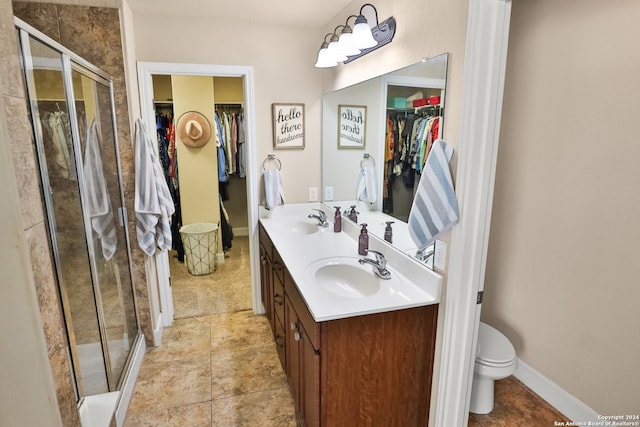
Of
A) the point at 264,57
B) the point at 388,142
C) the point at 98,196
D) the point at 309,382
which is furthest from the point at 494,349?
the point at 264,57

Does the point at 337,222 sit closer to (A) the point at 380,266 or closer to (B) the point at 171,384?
(A) the point at 380,266

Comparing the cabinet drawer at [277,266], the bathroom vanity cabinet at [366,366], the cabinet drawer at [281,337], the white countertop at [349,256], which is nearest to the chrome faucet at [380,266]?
the white countertop at [349,256]

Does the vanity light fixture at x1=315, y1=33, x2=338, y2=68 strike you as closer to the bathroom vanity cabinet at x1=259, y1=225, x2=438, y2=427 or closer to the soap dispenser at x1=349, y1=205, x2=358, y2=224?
the soap dispenser at x1=349, y1=205, x2=358, y2=224

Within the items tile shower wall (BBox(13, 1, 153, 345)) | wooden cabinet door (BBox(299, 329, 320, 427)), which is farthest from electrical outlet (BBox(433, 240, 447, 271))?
tile shower wall (BBox(13, 1, 153, 345))

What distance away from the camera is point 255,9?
2.35 m

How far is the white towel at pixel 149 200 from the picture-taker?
2.34 meters

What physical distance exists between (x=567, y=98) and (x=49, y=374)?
252 cm

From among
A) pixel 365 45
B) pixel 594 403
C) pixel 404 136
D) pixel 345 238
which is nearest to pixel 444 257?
pixel 404 136

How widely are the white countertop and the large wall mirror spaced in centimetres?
8

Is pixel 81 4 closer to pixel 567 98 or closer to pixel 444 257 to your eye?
pixel 444 257

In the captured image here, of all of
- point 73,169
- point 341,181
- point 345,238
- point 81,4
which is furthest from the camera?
point 341,181

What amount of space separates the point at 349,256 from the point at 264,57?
1.72 metres

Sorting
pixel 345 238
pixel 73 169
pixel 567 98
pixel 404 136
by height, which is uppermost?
pixel 567 98

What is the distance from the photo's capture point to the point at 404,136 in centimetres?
186
